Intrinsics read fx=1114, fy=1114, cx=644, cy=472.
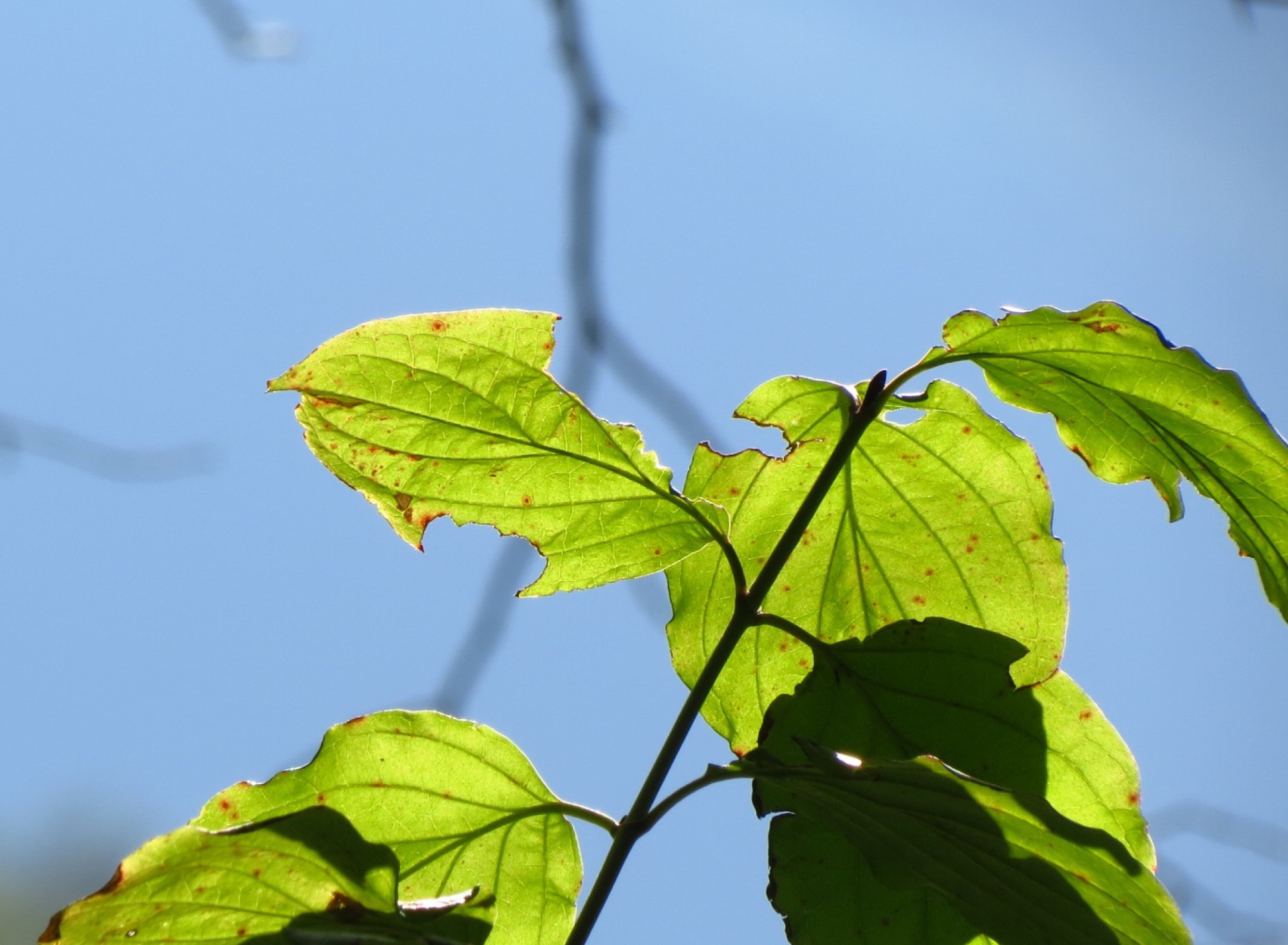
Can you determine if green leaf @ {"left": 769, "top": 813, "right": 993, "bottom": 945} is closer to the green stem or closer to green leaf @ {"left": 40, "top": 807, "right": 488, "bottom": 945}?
the green stem

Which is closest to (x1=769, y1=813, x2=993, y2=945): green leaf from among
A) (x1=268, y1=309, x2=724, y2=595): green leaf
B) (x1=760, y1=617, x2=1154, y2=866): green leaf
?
(x1=760, y1=617, x2=1154, y2=866): green leaf

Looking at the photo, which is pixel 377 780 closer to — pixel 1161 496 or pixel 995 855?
pixel 995 855

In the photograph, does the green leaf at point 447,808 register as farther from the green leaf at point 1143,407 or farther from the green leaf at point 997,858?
the green leaf at point 1143,407

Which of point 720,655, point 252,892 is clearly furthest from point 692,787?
point 252,892

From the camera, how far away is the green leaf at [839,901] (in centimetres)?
65

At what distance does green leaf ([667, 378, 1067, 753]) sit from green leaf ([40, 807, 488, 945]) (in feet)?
0.96

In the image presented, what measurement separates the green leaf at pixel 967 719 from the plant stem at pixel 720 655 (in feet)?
0.16

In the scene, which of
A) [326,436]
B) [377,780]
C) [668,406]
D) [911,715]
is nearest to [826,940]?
[911,715]

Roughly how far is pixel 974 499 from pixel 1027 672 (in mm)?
129

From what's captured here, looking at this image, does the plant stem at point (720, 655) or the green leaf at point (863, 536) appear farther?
the green leaf at point (863, 536)

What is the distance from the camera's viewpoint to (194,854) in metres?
0.51

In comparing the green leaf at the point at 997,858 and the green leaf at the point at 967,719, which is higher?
the green leaf at the point at 967,719

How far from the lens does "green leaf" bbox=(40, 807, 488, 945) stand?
51cm

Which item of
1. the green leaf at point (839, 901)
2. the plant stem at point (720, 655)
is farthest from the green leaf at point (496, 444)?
the green leaf at point (839, 901)
